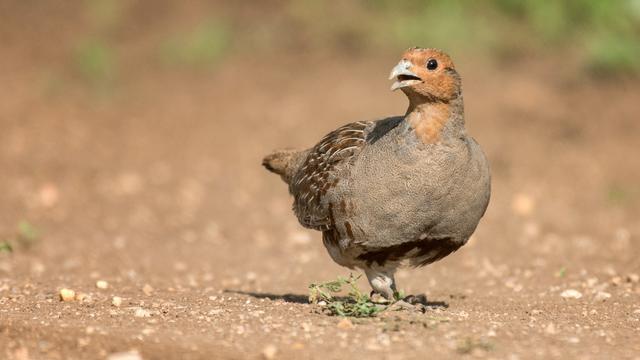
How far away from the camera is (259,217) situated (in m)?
9.67

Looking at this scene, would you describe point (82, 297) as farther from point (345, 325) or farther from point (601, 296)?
point (601, 296)

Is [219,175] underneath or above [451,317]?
above

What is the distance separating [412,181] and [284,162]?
1686 mm

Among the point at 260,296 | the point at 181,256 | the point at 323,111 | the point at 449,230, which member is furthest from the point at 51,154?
the point at 449,230

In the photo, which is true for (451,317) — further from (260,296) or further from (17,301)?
(17,301)

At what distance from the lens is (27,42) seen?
572 inches

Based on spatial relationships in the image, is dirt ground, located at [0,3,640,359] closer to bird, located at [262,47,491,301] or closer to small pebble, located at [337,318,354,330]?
small pebble, located at [337,318,354,330]

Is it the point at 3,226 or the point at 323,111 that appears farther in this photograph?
the point at 323,111

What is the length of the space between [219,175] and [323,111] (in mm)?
1590

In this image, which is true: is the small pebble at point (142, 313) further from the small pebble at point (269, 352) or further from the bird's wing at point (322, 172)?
the bird's wing at point (322, 172)

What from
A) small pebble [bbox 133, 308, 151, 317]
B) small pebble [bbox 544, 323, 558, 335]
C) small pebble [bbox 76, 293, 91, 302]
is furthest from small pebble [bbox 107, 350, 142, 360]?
small pebble [bbox 544, 323, 558, 335]

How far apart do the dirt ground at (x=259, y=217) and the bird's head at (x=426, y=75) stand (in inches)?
43.8

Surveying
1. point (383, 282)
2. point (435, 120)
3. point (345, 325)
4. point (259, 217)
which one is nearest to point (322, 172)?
point (383, 282)

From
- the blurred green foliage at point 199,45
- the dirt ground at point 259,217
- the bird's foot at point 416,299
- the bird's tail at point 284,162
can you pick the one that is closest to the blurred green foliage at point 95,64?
the dirt ground at point 259,217
